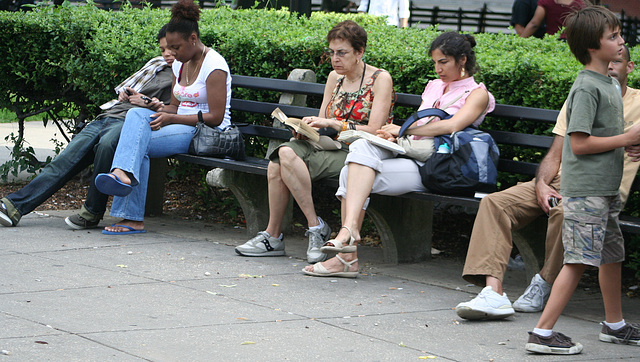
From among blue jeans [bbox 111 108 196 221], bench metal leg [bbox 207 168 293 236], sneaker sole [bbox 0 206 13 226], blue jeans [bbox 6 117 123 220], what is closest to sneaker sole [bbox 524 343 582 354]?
bench metal leg [bbox 207 168 293 236]

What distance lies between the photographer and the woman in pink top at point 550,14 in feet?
29.4

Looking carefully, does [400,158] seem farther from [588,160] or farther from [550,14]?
[550,14]

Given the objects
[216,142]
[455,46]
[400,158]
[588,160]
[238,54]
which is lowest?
[216,142]

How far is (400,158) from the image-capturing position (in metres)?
5.68

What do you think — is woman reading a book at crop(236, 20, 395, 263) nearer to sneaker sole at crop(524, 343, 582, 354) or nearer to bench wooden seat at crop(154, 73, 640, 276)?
bench wooden seat at crop(154, 73, 640, 276)

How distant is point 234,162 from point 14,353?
9.61ft

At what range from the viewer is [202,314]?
458cm

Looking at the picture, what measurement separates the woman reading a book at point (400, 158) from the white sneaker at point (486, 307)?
958 mm

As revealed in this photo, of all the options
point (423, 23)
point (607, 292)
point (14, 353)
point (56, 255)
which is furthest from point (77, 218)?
point (423, 23)

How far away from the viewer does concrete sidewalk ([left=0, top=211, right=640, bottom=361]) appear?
158 inches

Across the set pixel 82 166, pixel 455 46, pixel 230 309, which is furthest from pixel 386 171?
pixel 82 166

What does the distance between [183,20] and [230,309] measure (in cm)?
286

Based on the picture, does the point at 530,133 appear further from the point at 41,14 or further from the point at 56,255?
the point at 41,14

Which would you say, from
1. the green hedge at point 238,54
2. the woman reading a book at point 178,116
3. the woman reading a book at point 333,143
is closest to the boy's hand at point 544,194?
the green hedge at point 238,54
